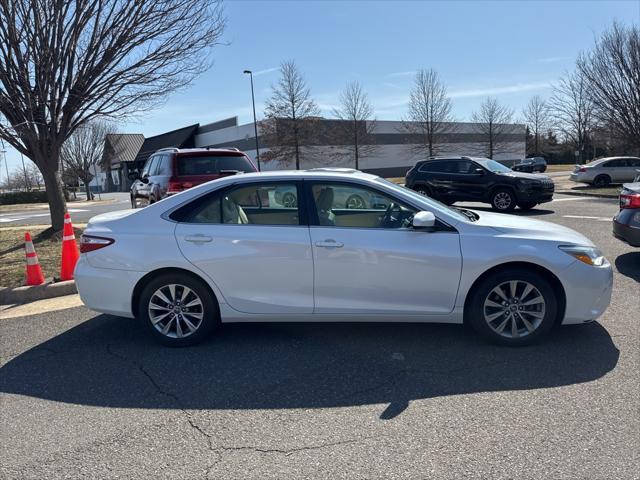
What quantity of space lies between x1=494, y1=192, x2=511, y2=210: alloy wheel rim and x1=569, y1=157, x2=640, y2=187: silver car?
38.2 ft

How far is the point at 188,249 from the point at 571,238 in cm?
341

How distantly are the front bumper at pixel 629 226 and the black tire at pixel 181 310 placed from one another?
6.05 meters

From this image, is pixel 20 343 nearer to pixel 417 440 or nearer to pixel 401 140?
pixel 417 440

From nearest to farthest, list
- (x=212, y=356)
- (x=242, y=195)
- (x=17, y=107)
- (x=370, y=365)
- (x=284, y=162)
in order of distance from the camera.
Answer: (x=370, y=365)
(x=212, y=356)
(x=242, y=195)
(x=17, y=107)
(x=284, y=162)

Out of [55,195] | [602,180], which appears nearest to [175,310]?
[55,195]

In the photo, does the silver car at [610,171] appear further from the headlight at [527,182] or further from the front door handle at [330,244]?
the front door handle at [330,244]

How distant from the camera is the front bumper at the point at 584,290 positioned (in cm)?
407

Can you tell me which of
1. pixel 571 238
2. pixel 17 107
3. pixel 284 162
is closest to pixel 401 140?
pixel 284 162

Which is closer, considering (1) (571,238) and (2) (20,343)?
(1) (571,238)

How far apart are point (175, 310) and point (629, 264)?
6.65 metres

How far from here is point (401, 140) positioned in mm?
54312

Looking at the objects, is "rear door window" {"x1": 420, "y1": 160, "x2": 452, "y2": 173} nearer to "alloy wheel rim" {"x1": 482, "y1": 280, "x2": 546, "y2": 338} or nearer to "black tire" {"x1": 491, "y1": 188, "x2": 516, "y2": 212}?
"black tire" {"x1": 491, "y1": 188, "x2": 516, "y2": 212}

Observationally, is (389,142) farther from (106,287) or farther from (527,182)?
(106,287)

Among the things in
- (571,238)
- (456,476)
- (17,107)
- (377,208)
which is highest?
(17,107)
